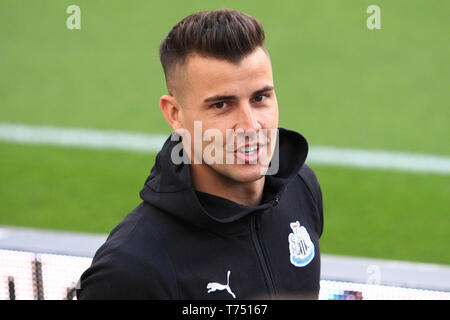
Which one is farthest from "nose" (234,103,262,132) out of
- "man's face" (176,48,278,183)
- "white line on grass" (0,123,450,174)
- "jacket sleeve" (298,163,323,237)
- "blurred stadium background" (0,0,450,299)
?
"white line on grass" (0,123,450,174)

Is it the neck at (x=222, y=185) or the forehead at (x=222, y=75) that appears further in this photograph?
the neck at (x=222, y=185)

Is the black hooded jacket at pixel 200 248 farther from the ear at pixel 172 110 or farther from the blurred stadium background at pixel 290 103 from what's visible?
→ the blurred stadium background at pixel 290 103

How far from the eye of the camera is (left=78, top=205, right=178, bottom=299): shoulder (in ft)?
5.98

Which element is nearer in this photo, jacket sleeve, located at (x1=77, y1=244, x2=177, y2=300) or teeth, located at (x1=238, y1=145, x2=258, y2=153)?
jacket sleeve, located at (x1=77, y1=244, x2=177, y2=300)

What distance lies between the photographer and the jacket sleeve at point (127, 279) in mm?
1818

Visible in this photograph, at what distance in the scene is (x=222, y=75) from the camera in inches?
74.8

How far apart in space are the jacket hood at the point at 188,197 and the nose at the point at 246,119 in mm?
227

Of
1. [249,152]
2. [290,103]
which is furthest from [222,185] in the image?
[290,103]

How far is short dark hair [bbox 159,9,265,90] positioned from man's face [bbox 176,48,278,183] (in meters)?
0.02

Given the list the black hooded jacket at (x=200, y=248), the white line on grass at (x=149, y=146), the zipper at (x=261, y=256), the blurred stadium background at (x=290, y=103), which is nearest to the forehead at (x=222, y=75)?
the black hooded jacket at (x=200, y=248)

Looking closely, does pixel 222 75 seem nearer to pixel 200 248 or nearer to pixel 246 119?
pixel 246 119

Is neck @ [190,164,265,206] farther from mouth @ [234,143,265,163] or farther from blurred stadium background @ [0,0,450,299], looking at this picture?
blurred stadium background @ [0,0,450,299]

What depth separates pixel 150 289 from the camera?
72.1 inches
